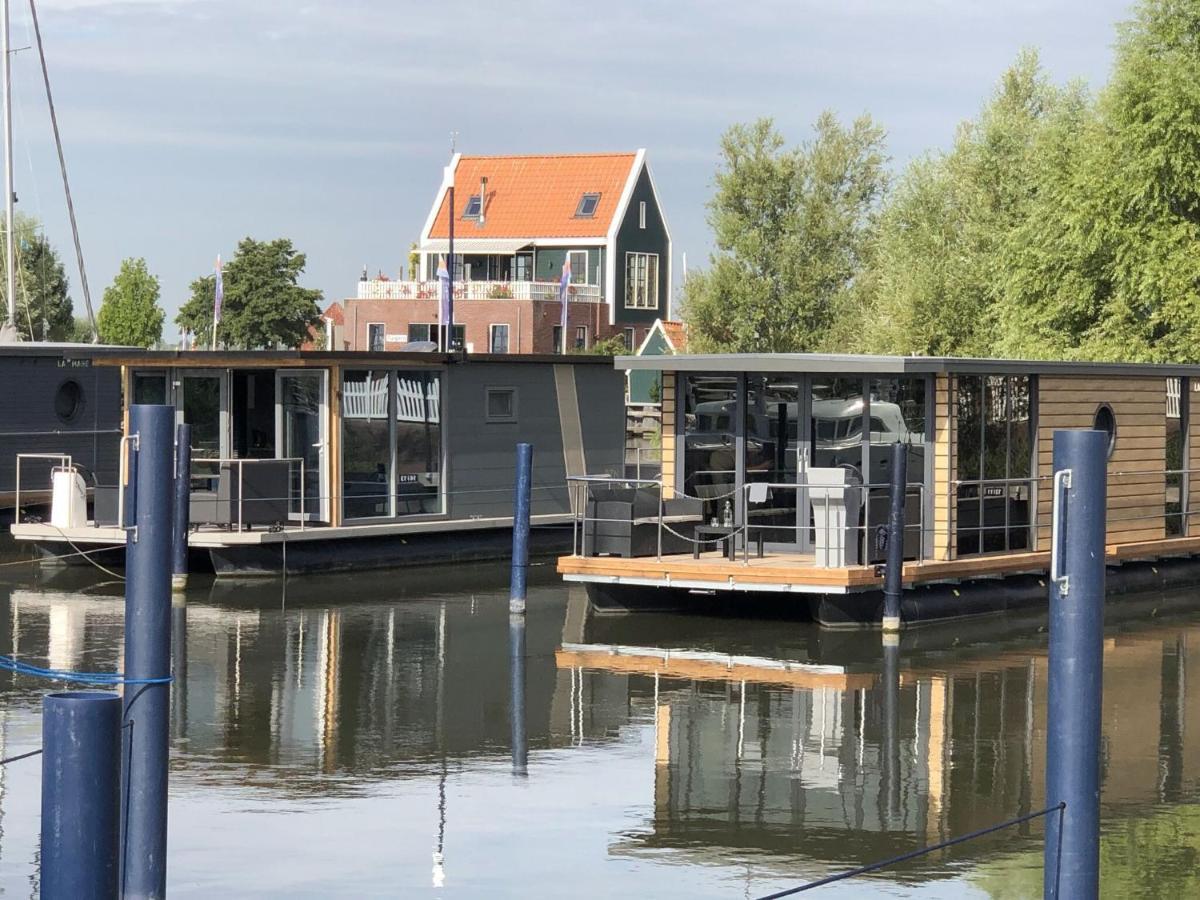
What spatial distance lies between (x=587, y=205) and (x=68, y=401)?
138 ft

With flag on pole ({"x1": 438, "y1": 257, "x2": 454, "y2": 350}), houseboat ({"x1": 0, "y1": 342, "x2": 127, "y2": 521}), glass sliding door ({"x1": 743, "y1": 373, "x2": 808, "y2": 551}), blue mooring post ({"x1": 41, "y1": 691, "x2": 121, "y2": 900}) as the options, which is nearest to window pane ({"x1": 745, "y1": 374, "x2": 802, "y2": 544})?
glass sliding door ({"x1": 743, "y1": 373, "x2": 808, "y2": 551})

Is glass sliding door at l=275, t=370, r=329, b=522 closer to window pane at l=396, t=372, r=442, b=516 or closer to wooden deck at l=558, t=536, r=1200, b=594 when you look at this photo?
window pane at l=396, t=372, r=442, b=516

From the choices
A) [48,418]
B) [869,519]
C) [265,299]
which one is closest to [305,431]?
[48,418]

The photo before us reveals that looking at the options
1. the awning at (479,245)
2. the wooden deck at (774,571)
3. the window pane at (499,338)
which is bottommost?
the wooden deck at (774,571)

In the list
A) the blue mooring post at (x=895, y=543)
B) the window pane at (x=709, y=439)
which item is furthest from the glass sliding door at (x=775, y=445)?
the blue mooring post at (x=895, y=543)

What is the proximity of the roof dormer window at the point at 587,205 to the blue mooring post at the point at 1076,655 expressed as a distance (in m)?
63.7

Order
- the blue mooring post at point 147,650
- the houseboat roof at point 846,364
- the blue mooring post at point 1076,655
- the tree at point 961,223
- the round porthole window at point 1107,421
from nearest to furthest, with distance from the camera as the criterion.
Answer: the blue mooring post at point 1076,655 < the blue mooring post at point 147,650 < the houseboat roof at point 846,364 < the round porthole window at point 1107,421 < the tree at point 961,223

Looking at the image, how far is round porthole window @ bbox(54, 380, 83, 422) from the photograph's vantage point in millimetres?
30719

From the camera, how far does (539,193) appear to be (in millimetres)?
73062

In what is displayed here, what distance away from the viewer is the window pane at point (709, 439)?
2211cm

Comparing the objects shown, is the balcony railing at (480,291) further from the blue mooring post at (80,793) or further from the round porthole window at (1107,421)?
the blue mooring post at (80,793)

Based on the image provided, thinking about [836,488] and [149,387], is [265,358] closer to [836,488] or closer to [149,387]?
[149,387]

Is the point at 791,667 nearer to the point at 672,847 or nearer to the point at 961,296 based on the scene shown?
the point at 672,847

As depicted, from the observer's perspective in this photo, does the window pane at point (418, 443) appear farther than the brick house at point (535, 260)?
No
